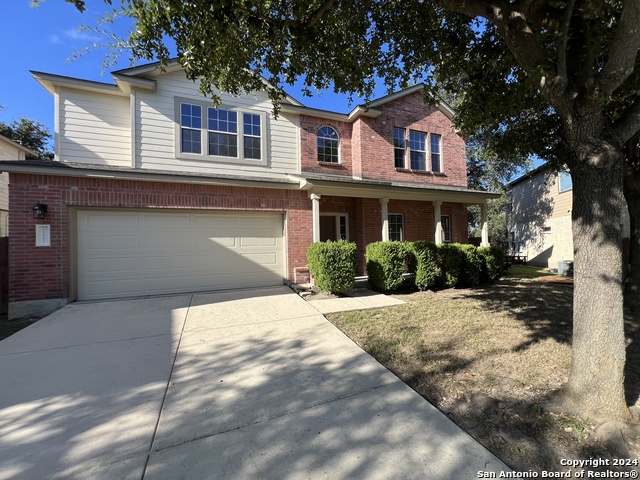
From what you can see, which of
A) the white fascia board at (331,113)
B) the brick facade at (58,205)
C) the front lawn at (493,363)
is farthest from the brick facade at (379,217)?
the brick facade at (58,205)

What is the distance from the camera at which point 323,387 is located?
295cm

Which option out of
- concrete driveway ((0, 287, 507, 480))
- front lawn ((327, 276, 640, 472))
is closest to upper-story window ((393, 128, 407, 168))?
front lawn ((327, 276, 640, 472))

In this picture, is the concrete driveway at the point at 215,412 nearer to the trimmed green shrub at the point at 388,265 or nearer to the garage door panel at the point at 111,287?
the garage door panel at the point at 111,287

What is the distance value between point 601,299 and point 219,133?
366 inches

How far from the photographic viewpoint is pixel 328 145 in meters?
10.4

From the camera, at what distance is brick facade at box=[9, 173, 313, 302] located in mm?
6211

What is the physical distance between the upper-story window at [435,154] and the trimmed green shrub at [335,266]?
7018mm

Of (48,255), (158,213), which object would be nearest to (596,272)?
(158,213)

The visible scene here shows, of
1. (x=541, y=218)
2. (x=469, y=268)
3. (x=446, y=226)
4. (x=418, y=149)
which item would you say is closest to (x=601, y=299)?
(x=469, y=268)

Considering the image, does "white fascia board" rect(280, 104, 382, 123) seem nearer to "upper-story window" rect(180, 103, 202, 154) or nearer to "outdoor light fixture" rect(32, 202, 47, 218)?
"upper-story window" rect(180, 103, 202, 154)

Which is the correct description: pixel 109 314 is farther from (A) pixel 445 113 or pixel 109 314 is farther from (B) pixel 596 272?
(A) pixel 445 113

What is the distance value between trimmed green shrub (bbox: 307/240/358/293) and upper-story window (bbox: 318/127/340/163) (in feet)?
14.5

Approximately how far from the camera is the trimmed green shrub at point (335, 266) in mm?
7000

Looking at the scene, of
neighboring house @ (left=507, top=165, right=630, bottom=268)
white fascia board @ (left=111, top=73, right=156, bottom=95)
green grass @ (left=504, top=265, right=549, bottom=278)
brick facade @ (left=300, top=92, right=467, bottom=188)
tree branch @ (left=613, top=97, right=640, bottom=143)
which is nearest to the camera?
tree branch @ (left=613, top=97, right=640, bottom=143)
